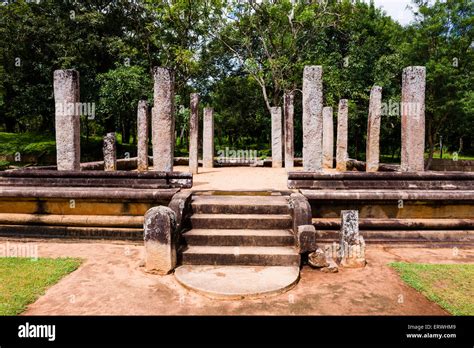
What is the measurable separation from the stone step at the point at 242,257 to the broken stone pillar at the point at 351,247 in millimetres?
721

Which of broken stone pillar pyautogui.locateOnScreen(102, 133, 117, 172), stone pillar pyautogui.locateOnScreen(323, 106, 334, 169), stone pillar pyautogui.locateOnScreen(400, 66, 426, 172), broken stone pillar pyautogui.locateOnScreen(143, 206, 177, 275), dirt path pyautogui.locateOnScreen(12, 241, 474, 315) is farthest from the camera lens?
stone pillar pyautogui.locateOnScreen(323, 106, 334, 169)

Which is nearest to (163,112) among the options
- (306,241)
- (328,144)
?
(306,241)

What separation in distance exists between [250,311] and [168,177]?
345cm

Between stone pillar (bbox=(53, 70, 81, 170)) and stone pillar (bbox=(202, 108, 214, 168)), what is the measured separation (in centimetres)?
744

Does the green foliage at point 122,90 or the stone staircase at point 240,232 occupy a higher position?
the green foliage at point 122,90

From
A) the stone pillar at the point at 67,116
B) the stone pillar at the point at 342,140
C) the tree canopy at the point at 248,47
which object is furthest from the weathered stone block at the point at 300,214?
the tree canopy at the point at 248,47

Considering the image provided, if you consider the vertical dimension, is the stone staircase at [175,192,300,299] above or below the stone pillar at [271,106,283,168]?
below

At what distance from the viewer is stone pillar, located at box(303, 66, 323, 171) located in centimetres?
819

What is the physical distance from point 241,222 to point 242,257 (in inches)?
30.3

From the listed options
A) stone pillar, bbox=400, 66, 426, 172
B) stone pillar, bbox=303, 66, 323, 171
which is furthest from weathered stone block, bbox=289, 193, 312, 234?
stone pillar, bbox=400, 66, 426, 172

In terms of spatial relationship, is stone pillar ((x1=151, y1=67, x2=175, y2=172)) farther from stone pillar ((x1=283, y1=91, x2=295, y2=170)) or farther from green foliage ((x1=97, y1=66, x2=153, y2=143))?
green foliage ((x1=97, y1=66, x2=153, y2=143))

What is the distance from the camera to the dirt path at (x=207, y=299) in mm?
3660

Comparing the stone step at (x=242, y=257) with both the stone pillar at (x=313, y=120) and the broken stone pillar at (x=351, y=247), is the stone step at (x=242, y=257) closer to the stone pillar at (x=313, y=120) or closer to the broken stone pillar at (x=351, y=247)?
the broken stone pillar at (x=351, y=247)
